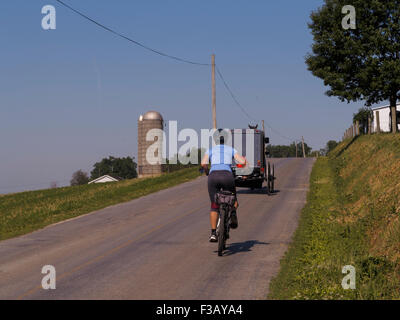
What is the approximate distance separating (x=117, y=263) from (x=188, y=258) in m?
1.43

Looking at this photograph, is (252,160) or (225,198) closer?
(225,198)

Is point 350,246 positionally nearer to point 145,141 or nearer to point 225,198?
point 225,198

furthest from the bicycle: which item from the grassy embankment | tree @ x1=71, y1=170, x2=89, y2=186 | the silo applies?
tree @ x1=71, y1=170, x2=89, y2=186

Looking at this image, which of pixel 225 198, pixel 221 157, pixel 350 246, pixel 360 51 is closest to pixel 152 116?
pixel 360 51

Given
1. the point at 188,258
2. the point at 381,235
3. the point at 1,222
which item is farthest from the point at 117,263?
the point at 1,222

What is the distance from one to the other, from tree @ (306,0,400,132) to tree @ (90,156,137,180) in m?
147

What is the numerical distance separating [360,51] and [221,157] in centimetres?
2857

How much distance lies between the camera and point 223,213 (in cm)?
1062

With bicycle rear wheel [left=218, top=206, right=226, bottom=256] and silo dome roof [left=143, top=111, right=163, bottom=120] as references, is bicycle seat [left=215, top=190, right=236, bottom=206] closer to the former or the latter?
bicycle rear wheel [left=218, top=206, right=226, bottom=256]

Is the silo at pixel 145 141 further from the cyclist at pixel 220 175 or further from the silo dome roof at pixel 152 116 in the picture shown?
the cyclist at pixel 220 175

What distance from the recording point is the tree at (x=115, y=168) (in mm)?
183750

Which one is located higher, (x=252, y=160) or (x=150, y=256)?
(x=252, y=160)

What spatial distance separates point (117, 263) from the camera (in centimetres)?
1030
